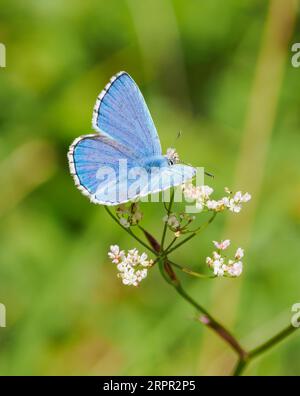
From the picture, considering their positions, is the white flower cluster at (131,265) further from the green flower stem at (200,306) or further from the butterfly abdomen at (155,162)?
the butterfly abdomen at (155,162)

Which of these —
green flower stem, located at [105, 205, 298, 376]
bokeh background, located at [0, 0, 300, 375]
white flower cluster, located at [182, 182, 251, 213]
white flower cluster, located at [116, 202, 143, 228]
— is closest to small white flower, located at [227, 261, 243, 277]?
green flower stem, located at [105, 205, 298, 376]

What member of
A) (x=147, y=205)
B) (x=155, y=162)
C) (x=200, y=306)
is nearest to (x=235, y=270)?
(x=200, y=306)

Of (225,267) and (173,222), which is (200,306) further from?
(173,222)

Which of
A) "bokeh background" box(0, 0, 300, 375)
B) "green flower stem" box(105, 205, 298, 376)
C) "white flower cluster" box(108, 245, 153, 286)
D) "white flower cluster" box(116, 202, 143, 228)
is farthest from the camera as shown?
"bokeh background" box(0, 0, 300, 375)

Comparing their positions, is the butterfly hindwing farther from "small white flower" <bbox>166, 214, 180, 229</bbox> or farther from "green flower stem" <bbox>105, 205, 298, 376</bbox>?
"small white flower" <bbox>166, 214, 180, 229</bbox>

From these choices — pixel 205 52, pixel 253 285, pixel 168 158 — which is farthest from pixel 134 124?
pixel 205 52

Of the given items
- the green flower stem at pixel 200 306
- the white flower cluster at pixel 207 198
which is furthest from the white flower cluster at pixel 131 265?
the white flower cluster at pixel 207 198
